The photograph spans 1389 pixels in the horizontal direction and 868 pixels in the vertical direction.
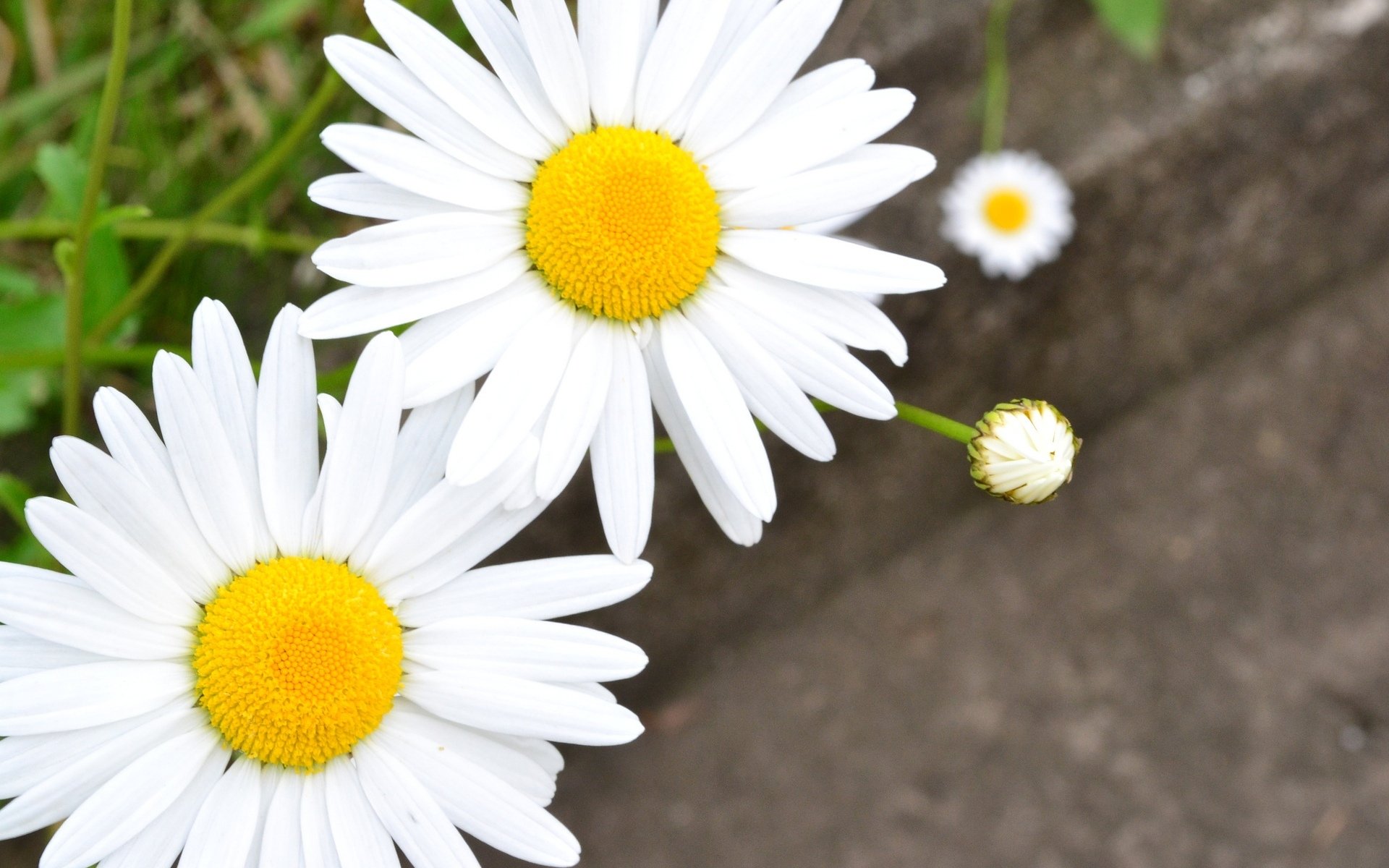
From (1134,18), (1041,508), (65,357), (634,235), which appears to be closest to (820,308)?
(634,235)

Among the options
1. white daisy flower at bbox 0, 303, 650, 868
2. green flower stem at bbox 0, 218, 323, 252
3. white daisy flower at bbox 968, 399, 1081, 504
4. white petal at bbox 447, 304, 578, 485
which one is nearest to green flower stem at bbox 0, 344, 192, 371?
green flower stem at bbox 0, 218, 323, 252

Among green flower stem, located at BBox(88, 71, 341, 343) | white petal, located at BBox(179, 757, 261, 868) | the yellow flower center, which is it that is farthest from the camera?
the yellow flower center

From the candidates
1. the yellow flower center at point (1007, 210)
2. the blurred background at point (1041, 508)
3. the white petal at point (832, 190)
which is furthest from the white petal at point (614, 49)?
the yellow flower center at point (1007, 210)

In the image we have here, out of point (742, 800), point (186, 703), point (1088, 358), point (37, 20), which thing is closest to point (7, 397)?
point (186, 703)

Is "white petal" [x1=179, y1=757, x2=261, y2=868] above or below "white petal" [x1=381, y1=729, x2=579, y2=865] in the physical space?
below

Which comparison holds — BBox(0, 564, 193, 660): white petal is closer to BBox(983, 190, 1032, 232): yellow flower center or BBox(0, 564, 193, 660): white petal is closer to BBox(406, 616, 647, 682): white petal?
BBox(406, 616, 647, 682): white petal

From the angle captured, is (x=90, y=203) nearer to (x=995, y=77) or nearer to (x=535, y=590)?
(x=535, y=590)
